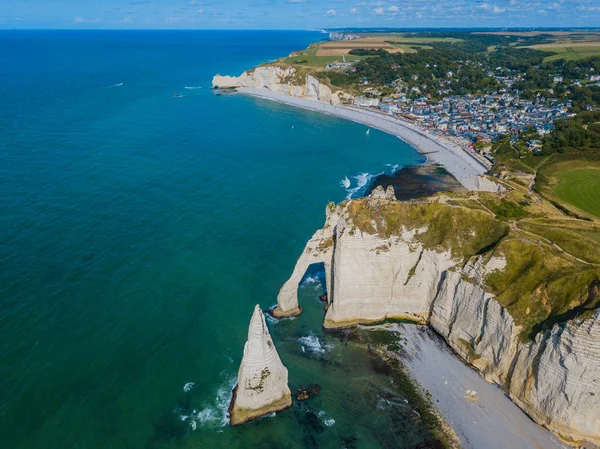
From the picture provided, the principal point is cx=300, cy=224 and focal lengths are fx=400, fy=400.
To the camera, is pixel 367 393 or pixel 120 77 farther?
pixel 120 77

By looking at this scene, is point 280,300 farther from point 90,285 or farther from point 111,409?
point 90,285

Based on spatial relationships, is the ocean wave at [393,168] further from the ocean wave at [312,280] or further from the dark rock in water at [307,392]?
the dark rock in water at [307,392]

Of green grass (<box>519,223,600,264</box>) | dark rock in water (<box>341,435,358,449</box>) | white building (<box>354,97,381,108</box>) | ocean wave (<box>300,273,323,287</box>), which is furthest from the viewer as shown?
white building (<box>354,97,381,108</box>)

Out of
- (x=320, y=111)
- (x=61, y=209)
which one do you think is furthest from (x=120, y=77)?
(x=61, y=209)

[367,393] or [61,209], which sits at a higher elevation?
[61,209]

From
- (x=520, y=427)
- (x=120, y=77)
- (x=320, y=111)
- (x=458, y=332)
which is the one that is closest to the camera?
(x=520, y=427)

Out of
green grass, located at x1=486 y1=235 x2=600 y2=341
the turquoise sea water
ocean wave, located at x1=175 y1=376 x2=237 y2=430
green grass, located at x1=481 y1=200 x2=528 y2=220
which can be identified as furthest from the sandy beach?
ocean wave, located at x1=175 y1=376 x2=237 y2=430

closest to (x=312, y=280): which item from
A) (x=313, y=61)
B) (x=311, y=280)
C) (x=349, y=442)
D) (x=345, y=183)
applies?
(x=311, y=280)

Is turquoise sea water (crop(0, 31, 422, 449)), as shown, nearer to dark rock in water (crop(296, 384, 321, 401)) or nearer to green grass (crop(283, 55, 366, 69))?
dark rock in water (crop(296, 384, 321, 401))
